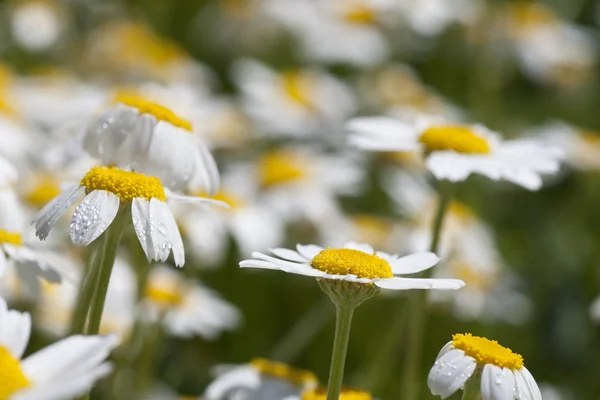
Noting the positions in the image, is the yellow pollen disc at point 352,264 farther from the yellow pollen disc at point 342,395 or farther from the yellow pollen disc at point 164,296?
the yellow pollen disc at point 164,296

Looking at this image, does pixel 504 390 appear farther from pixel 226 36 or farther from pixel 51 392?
pixel 226 36

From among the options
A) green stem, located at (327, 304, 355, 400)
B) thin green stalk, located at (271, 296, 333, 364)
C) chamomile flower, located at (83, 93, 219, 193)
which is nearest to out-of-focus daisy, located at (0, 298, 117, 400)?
green stem, located at (327, 304, 355, 400)

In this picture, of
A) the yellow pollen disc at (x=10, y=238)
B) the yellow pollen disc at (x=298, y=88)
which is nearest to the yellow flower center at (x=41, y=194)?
the yellow pollen disc at (x=10, y=238)

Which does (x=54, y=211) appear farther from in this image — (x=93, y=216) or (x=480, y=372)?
(x=480, y=372)

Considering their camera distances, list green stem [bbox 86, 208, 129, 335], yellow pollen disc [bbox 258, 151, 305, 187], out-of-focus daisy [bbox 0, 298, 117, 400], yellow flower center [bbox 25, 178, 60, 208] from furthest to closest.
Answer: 1. yellow pollen disc [bbox 258, 151, 305, 187]
2. yellow flower center [bbox 25, 178, 60, 208]
3. green stem [bbox 86, 208, 129, 335]
4. out-of-focus daisy [bbox 0, 298, 117, 400]

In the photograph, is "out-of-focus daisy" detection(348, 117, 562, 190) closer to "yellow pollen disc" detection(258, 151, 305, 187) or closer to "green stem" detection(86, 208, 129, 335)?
"green stem" detection(86, 208, 129, 335)

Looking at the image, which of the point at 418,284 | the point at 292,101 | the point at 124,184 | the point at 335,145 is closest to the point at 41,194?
the point at 124,184

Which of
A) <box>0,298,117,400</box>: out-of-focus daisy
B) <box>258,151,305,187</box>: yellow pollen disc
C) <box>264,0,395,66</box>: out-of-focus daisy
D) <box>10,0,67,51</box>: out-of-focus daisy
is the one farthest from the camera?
<box>10,0,67,51</box>: out-of-focus daisy

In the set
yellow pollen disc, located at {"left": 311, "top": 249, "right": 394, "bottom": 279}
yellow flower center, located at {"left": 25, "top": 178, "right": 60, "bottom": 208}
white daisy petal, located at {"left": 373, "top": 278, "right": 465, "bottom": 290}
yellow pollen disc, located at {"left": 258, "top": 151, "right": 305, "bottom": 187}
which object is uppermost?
yellow pollen disc, located at {"left": 258, "top": 151, "right": 305, "bottom": 187}
